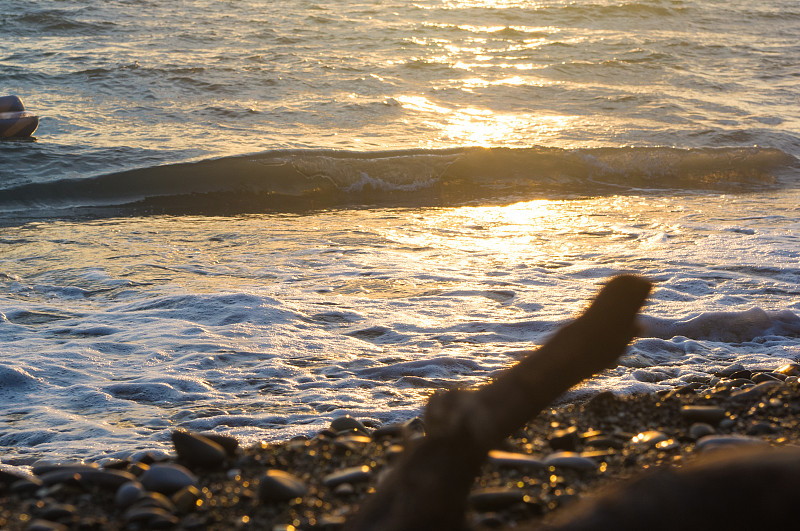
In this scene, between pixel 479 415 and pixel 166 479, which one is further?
pixel 166 479

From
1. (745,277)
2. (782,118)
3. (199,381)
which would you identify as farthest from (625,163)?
(199,381)

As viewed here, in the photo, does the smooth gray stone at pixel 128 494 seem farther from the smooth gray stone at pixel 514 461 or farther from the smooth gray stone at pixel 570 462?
the smooth gray stone at pixel 570 462

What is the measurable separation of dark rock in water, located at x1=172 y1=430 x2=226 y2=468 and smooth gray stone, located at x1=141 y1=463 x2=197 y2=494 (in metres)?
0.13

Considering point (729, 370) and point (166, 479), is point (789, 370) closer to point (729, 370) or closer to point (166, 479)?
point (729, 370)

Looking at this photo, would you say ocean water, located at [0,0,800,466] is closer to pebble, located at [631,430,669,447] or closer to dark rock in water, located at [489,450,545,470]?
pebble, located at [631,430,669,447]

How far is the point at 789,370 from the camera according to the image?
3.20 meters

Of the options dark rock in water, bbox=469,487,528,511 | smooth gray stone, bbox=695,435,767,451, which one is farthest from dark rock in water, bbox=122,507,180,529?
smooth gray stone, bbox=695,435,767,451

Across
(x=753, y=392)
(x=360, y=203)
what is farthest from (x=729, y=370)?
(x=360, y=203)

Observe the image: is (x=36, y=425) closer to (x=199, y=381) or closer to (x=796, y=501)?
(x=199, y=381)

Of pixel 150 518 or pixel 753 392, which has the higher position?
pixel 150 518

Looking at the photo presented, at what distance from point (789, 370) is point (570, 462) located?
1619mm

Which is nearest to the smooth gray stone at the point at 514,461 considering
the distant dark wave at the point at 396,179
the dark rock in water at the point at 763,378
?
the dark rock in water at the point at 763,378

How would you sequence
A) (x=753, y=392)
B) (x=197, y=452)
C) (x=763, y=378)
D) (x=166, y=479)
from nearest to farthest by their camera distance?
(x=166, y=479), (x=197, y=452), (x=753, y=392), (x=763, y=378)

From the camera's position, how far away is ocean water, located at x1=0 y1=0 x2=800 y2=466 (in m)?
3.42
